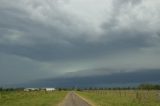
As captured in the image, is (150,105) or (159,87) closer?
(150,105)

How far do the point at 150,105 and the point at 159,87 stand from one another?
152378 mm

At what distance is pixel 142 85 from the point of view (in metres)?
193

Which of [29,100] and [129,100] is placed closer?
[129,100]

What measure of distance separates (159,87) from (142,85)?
30.3ft

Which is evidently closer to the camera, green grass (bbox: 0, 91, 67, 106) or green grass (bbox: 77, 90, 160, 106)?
green grass (bbox: 77, 90, 160, 106)

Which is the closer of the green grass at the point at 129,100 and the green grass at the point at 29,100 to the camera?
the green grass at the point at 129,100

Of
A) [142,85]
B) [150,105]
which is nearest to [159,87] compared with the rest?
[142,85]

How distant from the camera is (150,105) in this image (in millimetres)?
41750

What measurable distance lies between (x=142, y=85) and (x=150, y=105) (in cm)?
15366

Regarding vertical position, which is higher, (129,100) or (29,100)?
(29,100)

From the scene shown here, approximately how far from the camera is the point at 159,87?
622 ft

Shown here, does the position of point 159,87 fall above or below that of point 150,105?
above

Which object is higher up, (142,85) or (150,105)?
(142,85)

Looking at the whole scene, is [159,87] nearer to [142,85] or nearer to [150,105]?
[142,85]
